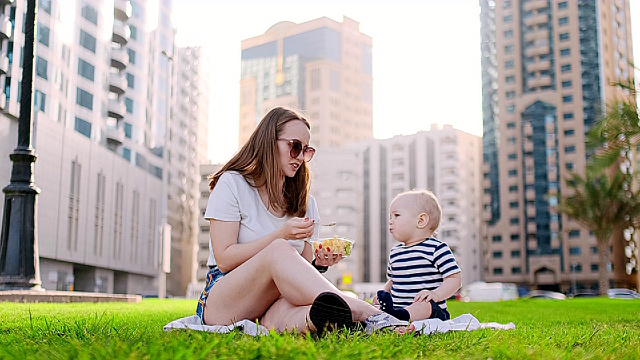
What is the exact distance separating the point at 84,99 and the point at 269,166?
46724mm

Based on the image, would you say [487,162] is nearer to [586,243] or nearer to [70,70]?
[586,243]

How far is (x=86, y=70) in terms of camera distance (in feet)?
160

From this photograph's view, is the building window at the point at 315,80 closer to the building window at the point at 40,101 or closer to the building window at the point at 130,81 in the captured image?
the building window at the point at 130,81

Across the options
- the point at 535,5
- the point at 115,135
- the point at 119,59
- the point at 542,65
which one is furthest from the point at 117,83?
the point at 535,5

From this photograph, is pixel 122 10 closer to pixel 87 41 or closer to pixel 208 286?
pixel 87 41

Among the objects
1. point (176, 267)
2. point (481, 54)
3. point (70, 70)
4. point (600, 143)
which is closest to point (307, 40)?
point (481, 54)

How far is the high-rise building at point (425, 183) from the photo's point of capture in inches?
3969

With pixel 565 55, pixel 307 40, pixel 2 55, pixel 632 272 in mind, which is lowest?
pixel 632 272

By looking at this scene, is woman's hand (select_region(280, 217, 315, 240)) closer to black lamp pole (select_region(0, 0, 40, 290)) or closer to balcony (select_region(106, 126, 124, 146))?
black lamp pole (select_region(0, 0, 40, 290))

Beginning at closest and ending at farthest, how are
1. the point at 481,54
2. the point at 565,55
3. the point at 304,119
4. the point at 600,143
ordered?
the point at 304,119, the point at 600,143, the point at 565,55, the point at 481,54

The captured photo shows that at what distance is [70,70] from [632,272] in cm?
6789

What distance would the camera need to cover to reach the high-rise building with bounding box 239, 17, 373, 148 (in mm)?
139750

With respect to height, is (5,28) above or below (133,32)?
below

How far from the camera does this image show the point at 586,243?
266 feet
